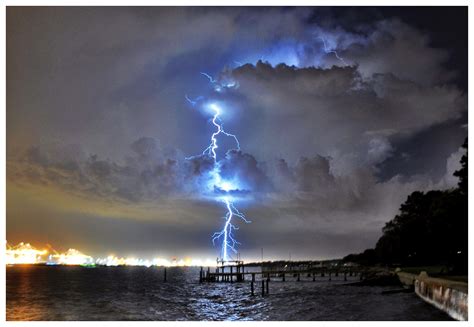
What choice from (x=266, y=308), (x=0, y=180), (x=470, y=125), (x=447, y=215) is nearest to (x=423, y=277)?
(x=447, y=215)

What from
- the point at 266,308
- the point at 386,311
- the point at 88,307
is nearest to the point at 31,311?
the point at 88,307

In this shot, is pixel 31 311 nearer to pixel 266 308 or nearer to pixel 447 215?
pixel 266 308

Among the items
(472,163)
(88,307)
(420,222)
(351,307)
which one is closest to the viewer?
(472,163)

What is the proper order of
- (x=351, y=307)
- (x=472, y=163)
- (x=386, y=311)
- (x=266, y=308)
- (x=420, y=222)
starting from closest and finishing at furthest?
1. (x=472, y=163)
2. (x=386, y=311)
3. (x=351, y=307)
4. (x=266, y=308)
5. (x=420, y=222)
